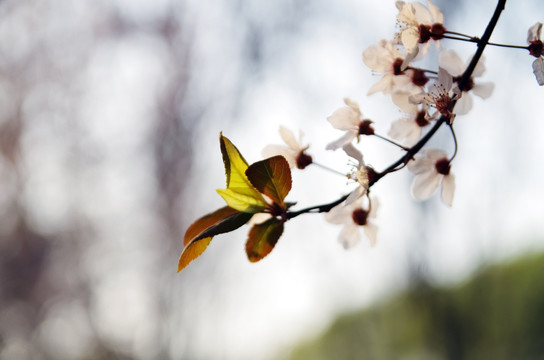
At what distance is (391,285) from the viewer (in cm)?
288

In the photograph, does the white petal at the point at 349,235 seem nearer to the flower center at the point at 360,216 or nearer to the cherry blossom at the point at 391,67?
the flower center at the point at 360,216

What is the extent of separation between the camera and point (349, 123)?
1.21ft

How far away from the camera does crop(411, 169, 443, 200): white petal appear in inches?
15.0

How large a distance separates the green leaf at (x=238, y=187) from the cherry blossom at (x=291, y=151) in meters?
0.08

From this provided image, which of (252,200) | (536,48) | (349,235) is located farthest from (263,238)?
(536,48)

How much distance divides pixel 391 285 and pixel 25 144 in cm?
266

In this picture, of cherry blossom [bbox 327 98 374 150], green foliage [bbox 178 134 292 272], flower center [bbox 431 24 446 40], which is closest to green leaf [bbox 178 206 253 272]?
green foliage [bbox 178 134 292 272]

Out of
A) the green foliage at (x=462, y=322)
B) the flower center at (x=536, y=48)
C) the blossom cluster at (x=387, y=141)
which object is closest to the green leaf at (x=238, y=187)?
the blossom cluster at (x=387, y=141)

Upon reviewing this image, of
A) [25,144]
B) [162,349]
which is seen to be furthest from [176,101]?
[162,349]

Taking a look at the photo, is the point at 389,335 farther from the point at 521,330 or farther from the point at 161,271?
the point at 161,271

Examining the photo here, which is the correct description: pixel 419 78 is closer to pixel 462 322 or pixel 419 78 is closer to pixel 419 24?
pixel 419 24

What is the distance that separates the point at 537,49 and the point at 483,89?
0.08 metres

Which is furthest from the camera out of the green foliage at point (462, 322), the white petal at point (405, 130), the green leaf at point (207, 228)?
the green foliage at point (462, 322)

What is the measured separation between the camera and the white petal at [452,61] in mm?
361
